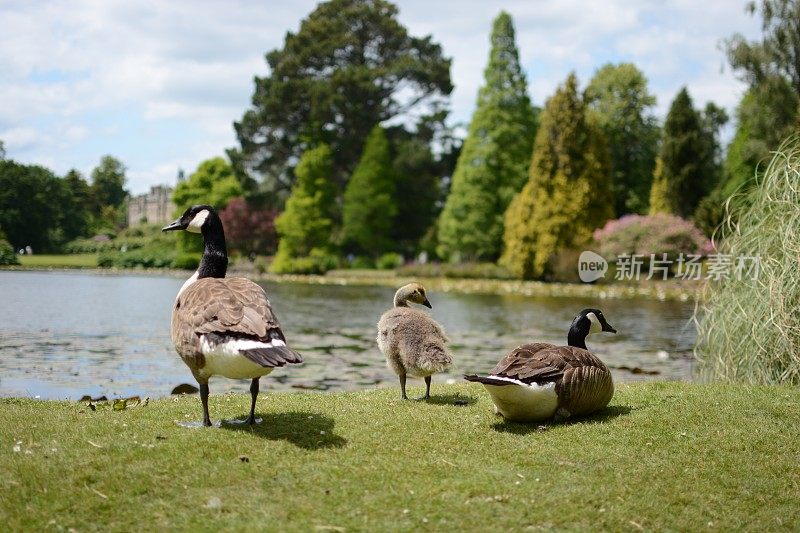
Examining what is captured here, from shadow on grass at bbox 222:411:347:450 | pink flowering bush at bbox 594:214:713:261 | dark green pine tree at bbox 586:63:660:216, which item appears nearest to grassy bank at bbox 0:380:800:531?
shadow on grass at bbox 222:411:347:450

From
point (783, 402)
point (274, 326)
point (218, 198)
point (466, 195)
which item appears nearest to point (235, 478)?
point (274, 326)

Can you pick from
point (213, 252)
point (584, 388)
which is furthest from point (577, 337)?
point (213, 252)

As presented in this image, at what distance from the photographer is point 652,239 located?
50.6 metres

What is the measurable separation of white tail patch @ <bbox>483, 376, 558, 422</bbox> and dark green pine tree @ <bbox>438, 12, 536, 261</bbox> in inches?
2036

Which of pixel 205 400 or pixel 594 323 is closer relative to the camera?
pixel 205 400

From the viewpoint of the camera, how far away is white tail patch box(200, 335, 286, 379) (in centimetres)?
700

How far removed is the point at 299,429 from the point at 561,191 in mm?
49444

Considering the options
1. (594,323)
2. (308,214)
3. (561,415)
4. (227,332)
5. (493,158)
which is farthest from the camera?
(308,214)

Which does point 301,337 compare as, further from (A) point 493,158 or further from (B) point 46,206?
(A) point 493,158

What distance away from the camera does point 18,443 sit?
7.20 metres

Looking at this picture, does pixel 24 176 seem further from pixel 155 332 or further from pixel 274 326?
pixel 274 326

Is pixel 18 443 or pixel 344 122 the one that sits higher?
pixel 344 122

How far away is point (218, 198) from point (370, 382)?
67269mm

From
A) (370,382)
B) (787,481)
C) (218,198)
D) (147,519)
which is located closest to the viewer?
(147,519)
